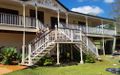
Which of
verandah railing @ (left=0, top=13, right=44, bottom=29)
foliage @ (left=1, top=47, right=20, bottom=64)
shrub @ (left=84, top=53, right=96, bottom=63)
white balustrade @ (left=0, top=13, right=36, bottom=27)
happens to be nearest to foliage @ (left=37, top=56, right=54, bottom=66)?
foliage @ (left=1, top=47, right=20, bottom=64)

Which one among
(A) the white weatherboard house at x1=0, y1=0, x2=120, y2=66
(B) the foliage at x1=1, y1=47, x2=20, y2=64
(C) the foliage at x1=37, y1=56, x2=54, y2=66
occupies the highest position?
(A) the white weatherboard house at x1=0, y1=0, x2=120, y2=66

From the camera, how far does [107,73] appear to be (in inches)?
628

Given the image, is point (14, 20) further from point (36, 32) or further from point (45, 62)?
point (45, 62)

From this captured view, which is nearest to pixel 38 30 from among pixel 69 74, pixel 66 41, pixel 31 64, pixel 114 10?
pixel 66 41

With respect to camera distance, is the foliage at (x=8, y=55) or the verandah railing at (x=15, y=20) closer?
the foliage at (x=8, y=55)

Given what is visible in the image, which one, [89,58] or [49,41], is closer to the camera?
[49,41]

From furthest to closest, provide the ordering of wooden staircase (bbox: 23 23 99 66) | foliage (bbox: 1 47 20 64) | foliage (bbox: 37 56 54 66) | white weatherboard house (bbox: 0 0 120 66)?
white weatherboard house (bbox: 0 0 120 66), foliage (bbox: 37 56 54 66), wooden staircase (bbox: 23 23 99 66), foliage (bbox: 1 47 20 64)

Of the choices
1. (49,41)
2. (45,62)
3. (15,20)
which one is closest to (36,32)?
(15,20)

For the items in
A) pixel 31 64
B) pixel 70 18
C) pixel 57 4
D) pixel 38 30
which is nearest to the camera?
pixel 31 64

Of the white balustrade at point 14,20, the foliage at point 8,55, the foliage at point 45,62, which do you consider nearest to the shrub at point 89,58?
the foliage at point 45,62

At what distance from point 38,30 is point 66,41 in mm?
3207

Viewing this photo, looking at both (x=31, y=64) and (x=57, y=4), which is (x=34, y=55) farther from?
(x=57, y=4)

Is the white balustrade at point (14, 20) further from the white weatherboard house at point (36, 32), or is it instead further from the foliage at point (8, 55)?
the foliage at point (8, 55)

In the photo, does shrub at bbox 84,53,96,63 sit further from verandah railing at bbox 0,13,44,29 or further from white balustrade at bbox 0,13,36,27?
white balustrade at bbox 0,13,36,27
